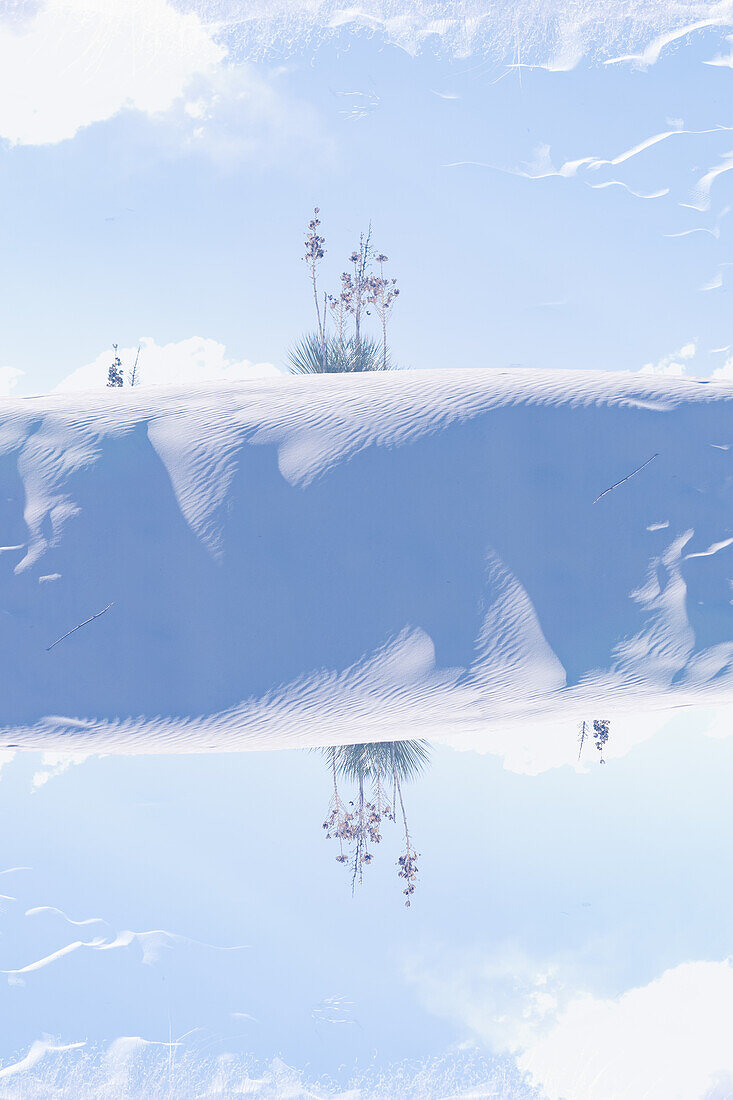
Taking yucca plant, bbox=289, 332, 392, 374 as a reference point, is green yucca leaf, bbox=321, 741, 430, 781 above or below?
below

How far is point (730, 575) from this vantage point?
2975 mm

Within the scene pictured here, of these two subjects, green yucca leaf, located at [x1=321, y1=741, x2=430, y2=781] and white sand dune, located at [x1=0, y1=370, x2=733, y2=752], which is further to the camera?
green yucca leaf, located at [x1=321, y1=741, x2=430, y2=781]

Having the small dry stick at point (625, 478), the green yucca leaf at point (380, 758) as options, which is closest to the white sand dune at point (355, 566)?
the small dry stick at point (625, 478)

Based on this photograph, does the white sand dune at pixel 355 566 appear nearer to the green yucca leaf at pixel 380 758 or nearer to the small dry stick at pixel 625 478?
the small dry stick at pixel 625 478

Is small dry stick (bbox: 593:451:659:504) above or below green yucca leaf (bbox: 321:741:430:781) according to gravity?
above

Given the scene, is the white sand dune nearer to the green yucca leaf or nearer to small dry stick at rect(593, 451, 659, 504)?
small dry stick at rect(593, 451, 659, 504)

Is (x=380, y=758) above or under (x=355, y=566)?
under

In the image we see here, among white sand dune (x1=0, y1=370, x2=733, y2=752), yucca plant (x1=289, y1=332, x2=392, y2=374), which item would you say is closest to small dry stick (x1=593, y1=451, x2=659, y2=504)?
white sand dune (x1=0, y1=370, x2=733, y2=752)

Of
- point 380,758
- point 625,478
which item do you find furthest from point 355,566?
point 380,758

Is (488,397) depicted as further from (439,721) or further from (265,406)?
(439,721)

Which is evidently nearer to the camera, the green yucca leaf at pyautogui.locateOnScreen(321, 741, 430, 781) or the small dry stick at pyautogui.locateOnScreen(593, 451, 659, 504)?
the small dry stick at pyautogui.locateOnScreen(593, 451, 659, 504)

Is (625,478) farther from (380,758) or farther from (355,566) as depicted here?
(380,758)

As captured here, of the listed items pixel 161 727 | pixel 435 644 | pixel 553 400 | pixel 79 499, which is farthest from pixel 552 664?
pixel 79 499

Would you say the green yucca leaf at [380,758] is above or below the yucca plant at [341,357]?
below
